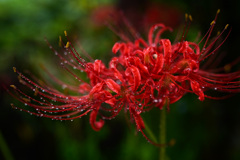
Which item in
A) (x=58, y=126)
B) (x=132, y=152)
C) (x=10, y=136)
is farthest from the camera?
(x=10, y=136)

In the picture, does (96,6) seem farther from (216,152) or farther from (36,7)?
(216,152)

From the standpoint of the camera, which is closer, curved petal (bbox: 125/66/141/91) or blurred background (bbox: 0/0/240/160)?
curved petal (bbox: 125/66/141/91)

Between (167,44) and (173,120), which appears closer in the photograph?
(167,44)

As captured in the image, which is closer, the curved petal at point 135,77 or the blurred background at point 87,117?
the curved petal at point 135,77

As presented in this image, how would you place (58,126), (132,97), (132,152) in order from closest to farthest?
1. (132,97)
2. (132,152)
3. (58,126)

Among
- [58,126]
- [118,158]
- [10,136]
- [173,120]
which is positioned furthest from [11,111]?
[173,120]

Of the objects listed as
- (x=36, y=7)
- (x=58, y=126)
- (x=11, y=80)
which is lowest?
(x=58, y=126)

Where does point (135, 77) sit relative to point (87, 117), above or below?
below

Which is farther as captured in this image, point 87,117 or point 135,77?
point 87,117
